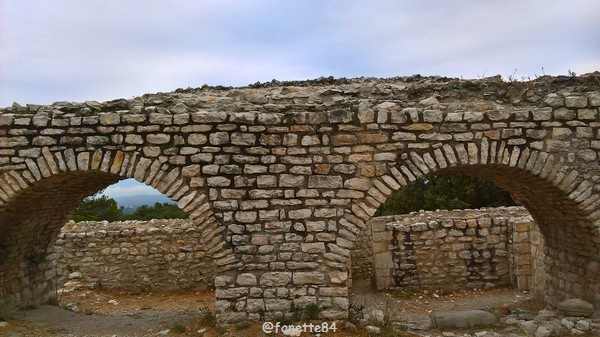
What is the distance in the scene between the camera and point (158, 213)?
28.7 meters

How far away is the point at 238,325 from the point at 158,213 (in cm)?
2385

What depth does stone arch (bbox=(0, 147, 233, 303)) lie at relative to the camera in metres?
6.18

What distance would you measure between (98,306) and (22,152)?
4.91 meters

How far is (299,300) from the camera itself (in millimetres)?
6137

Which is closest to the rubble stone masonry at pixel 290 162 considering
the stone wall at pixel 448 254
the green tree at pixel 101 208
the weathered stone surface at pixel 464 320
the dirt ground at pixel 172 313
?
the dirt ground at pixel 172 313

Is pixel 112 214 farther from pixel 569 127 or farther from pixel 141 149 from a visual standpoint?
pixel 569 127

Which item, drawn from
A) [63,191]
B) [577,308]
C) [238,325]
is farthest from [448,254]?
[63,191]

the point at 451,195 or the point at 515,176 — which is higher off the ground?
the point at 515,176

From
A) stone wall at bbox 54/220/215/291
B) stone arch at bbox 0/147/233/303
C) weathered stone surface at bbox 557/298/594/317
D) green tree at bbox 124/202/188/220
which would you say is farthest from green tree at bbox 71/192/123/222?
weathered stone surface at bbox 557/298/594/317

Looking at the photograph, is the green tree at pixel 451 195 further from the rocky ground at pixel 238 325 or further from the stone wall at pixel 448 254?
the rocky ground at pixel 238 325

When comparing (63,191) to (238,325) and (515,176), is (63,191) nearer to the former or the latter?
(238,325)

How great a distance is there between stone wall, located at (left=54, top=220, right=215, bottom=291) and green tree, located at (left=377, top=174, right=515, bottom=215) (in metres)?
12.2

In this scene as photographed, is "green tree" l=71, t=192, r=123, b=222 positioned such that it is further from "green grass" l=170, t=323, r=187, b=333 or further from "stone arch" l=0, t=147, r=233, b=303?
"green grass" l=170, t=323, r=187, b=333

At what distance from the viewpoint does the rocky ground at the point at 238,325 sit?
631 centimetres
